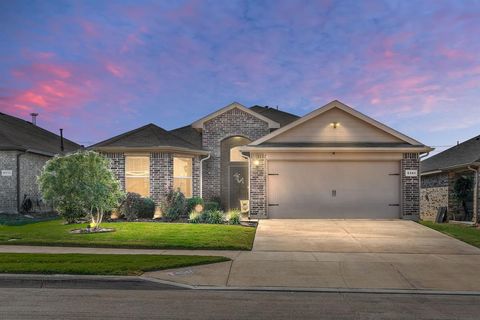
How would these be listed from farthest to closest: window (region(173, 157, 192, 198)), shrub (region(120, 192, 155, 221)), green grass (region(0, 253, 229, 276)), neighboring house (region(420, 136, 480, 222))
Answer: window (region(173, 157, 192, 198)) → neighboring house (region(420, 136, 480, 222)) → shrub (region(120, 192, 155, 221)) → green grass (region(0, 253, 229, 276))

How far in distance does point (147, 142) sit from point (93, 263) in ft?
33.3

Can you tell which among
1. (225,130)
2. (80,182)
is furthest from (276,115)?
(80,182)

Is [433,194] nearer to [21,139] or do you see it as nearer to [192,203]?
[192,203]

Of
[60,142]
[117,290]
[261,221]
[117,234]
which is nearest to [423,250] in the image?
[261,221]

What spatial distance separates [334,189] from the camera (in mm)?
16047

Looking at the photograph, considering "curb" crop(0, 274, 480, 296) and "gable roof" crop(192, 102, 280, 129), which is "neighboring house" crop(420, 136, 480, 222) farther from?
"curb" crop(0, 274, 480, 296)

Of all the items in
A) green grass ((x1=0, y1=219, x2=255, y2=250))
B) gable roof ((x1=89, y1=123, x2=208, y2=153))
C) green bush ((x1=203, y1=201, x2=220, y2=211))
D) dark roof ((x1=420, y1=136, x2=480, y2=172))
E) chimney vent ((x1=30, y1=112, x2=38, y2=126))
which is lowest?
green grass ((x1=0, y1=219, x2=255, y2=250))

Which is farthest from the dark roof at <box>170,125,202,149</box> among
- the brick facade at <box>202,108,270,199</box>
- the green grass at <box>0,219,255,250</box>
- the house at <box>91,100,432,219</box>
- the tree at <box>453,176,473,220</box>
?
the tree at <box>453,176,473,220</box>

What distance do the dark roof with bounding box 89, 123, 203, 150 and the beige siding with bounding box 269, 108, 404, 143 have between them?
4714 mm

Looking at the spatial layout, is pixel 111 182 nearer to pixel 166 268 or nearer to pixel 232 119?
pixel 166 268

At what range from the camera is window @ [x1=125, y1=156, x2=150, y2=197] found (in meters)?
17.5

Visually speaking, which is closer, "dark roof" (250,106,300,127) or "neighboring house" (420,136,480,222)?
"neighboring house" (420,136,480,222)

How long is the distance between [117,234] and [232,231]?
11.4 ft

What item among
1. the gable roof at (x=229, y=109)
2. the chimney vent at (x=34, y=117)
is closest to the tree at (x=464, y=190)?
the gable roof at (x=229, y=109)
